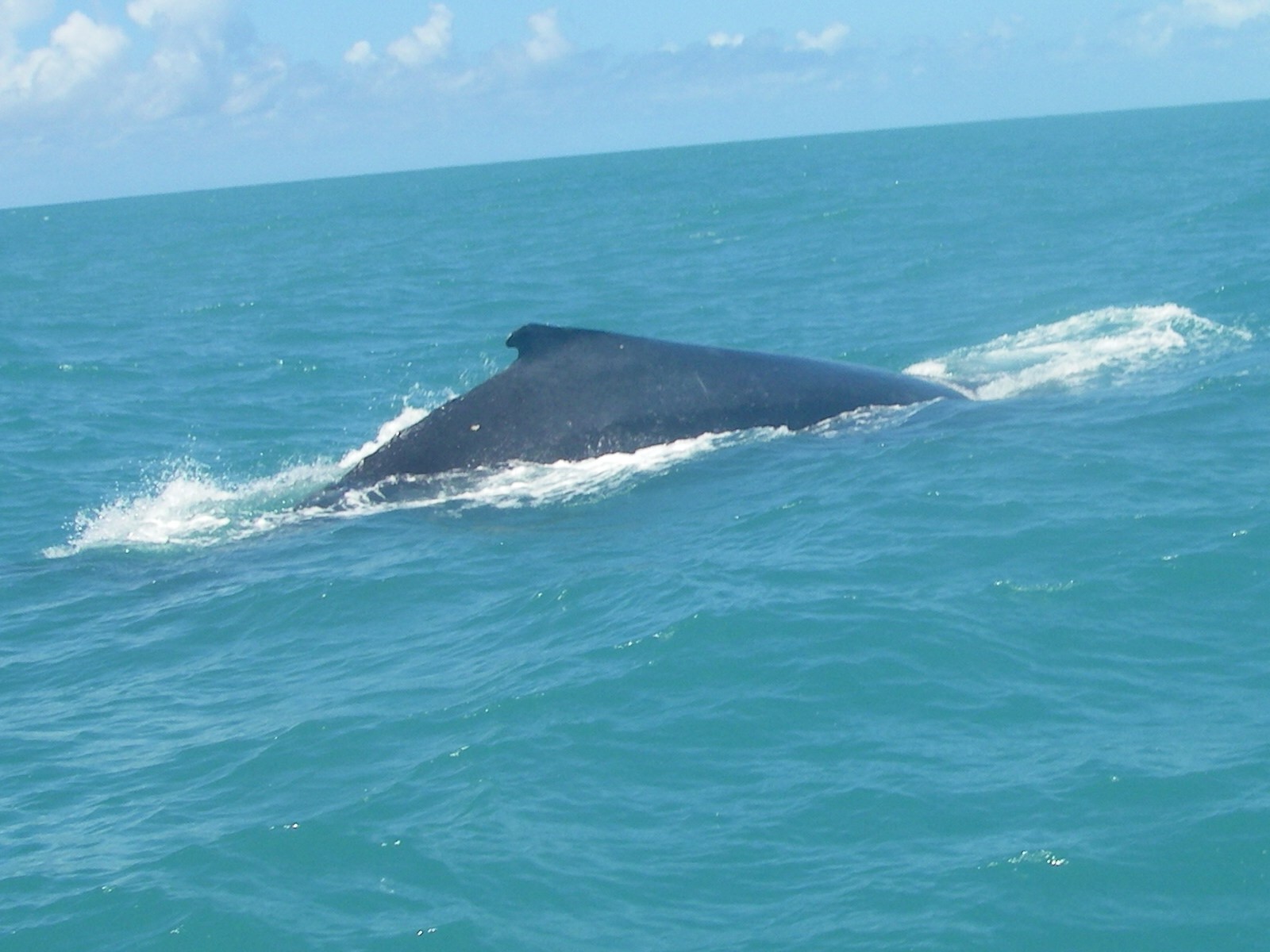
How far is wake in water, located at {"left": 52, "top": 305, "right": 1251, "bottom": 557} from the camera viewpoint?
1616 cm

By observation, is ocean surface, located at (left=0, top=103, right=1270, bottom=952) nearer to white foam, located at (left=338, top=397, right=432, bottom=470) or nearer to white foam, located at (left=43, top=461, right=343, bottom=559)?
white foam, located at (left=43, top=461, right=343, bottom=559)

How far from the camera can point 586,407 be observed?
16609 millimetres

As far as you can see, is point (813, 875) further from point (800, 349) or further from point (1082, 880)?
point (800, 349)

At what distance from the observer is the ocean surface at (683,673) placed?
7.84 meters

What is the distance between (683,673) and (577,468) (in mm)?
5778

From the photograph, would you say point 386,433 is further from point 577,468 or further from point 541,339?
point 577,468

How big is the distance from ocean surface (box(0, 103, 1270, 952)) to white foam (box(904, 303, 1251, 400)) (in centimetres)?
13

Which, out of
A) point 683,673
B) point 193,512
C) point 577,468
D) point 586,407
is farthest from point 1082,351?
point 683,673

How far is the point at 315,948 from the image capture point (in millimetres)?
7637

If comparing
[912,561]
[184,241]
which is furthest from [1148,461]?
[184,241]

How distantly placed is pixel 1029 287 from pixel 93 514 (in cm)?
2048

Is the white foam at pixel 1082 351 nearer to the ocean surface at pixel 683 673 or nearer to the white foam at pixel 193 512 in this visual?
the ocean surface at pixel 683 673

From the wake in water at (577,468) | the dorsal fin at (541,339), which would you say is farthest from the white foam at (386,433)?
the dorsal fin at (541,339)

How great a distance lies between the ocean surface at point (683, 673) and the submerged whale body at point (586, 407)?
1.30 feet
